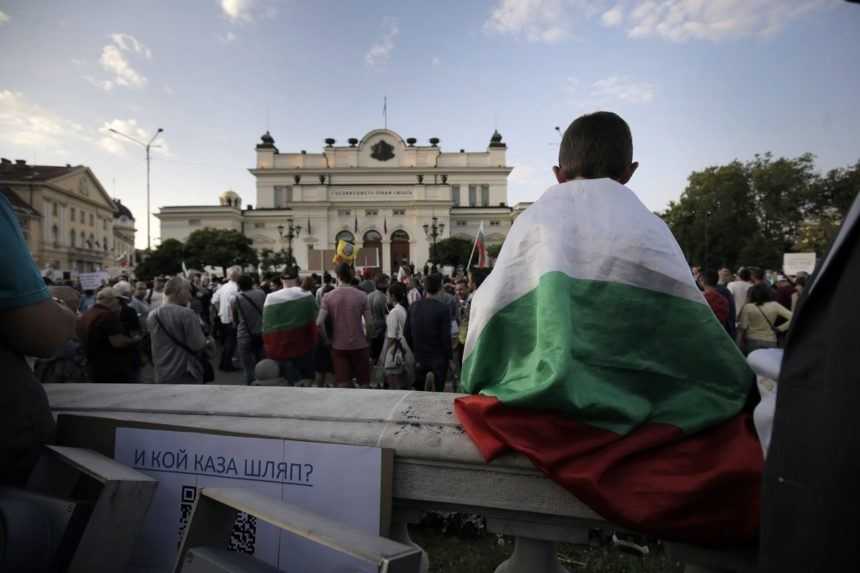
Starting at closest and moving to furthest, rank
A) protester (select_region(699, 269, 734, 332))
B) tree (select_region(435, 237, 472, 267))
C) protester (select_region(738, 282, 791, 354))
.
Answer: protester (select_region(699, 269, 734, 332)) → protester (select_region(738, 282, 791, 354)) → tree (select_region(435, 237, 472, 267))

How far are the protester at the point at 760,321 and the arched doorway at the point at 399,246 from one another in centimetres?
5176

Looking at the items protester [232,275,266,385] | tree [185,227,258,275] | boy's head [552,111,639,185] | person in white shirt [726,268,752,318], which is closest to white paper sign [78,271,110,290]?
protester [232,275,266,385]

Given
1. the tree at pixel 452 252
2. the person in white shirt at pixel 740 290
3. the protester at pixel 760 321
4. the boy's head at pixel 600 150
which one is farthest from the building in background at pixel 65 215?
the boy's head at pixel 600 150

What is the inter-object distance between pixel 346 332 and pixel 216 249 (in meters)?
43.1

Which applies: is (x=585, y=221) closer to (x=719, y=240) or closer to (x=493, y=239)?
(x=719, y=240)

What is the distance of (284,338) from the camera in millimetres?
6332

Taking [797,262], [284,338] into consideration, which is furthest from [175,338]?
[797,262]

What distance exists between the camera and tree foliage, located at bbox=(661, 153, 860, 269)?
131ft

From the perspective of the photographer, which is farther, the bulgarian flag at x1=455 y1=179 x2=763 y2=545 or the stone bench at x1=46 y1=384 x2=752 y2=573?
the stone bench at x1=46 y1=384 x2=752 y2=573

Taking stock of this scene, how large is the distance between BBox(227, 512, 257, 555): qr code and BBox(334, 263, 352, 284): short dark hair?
516cm

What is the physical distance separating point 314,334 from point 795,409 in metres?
6.27

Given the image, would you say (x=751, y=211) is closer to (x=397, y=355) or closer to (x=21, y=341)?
(x=397, y=355)

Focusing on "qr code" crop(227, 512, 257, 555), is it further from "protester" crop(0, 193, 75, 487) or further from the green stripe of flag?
the green stripe of flag

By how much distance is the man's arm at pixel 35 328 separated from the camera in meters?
1.39
